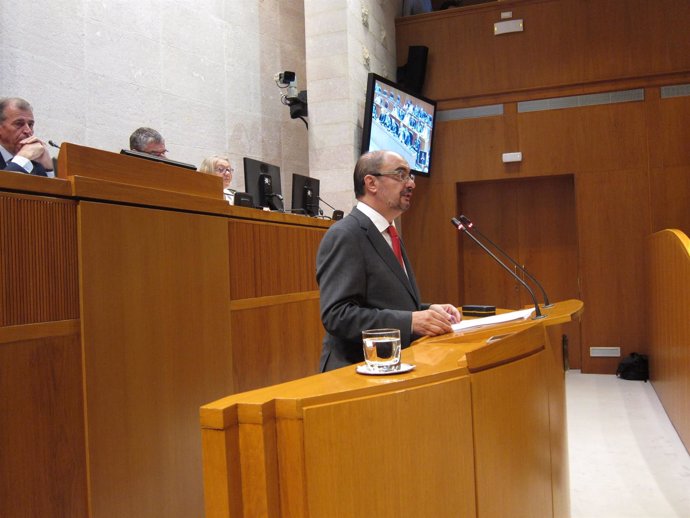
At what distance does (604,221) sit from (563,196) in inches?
21.5

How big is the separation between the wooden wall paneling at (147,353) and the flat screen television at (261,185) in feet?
4.31

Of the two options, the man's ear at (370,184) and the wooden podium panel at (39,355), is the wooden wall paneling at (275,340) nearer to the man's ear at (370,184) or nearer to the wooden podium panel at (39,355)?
the man's ear at (370,184)

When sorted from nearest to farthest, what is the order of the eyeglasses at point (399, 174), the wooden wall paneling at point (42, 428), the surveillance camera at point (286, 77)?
the wooden wall paneling at point (42, 428) < the eyeglasses at point (399, 174) < the surveillance camera at point (286, 77)

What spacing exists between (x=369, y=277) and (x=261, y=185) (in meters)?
1.88

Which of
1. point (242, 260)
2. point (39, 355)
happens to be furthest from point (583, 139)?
point (39, 355)

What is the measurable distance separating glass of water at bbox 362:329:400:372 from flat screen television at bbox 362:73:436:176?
411 centimetres

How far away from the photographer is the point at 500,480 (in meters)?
1.23

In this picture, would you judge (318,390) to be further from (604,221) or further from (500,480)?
(604,221)

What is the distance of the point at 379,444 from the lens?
3.36 feet

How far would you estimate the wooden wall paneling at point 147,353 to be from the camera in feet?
5.64

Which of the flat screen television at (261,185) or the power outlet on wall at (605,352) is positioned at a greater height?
the flat screen television at (261,185)

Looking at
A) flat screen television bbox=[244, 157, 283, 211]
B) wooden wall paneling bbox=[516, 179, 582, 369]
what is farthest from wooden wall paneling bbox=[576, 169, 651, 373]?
flat screen television bbox=[244, 157, 283, 211]

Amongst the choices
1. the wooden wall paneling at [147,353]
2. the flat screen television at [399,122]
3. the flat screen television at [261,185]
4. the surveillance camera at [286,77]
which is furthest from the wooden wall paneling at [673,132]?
the wooden wall paneling at [147,353]

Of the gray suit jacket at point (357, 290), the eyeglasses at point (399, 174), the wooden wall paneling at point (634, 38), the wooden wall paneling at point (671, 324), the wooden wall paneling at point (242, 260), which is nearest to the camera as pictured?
the gray suit jacket at point (357, 290)
